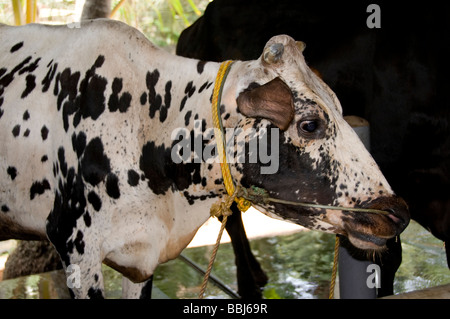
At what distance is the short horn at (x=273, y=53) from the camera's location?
7.08 ft

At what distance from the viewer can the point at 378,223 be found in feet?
6.88

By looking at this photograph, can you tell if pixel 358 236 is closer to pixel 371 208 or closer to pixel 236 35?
pixel 371 208

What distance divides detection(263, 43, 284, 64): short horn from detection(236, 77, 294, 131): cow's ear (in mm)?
126

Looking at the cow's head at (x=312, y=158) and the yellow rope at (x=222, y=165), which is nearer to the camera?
the cow's head at (x=312, y=158)

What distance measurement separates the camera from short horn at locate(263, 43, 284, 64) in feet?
7.08

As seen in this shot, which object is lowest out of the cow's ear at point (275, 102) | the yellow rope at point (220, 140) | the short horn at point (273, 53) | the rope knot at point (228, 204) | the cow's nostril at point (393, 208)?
the rope knot at point (228, 204)

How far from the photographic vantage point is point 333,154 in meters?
2.13

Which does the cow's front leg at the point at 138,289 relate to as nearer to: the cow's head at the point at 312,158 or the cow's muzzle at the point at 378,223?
the cow's head at the point at 312,158

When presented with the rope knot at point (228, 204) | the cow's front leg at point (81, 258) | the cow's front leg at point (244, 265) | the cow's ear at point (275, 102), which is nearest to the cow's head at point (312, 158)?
the cow's ear at point (275, 102)

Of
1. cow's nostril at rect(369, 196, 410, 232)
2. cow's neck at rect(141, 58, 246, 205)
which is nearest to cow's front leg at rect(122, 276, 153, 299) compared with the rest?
cow's neck at rect(141, 58, 246, 205)

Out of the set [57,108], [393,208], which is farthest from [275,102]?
[57,108]

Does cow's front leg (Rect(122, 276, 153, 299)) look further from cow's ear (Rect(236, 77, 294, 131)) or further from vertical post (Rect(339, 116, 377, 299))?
cow's ear (Rect(236, 77, 294, 131))

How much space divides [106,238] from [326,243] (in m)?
3.06
